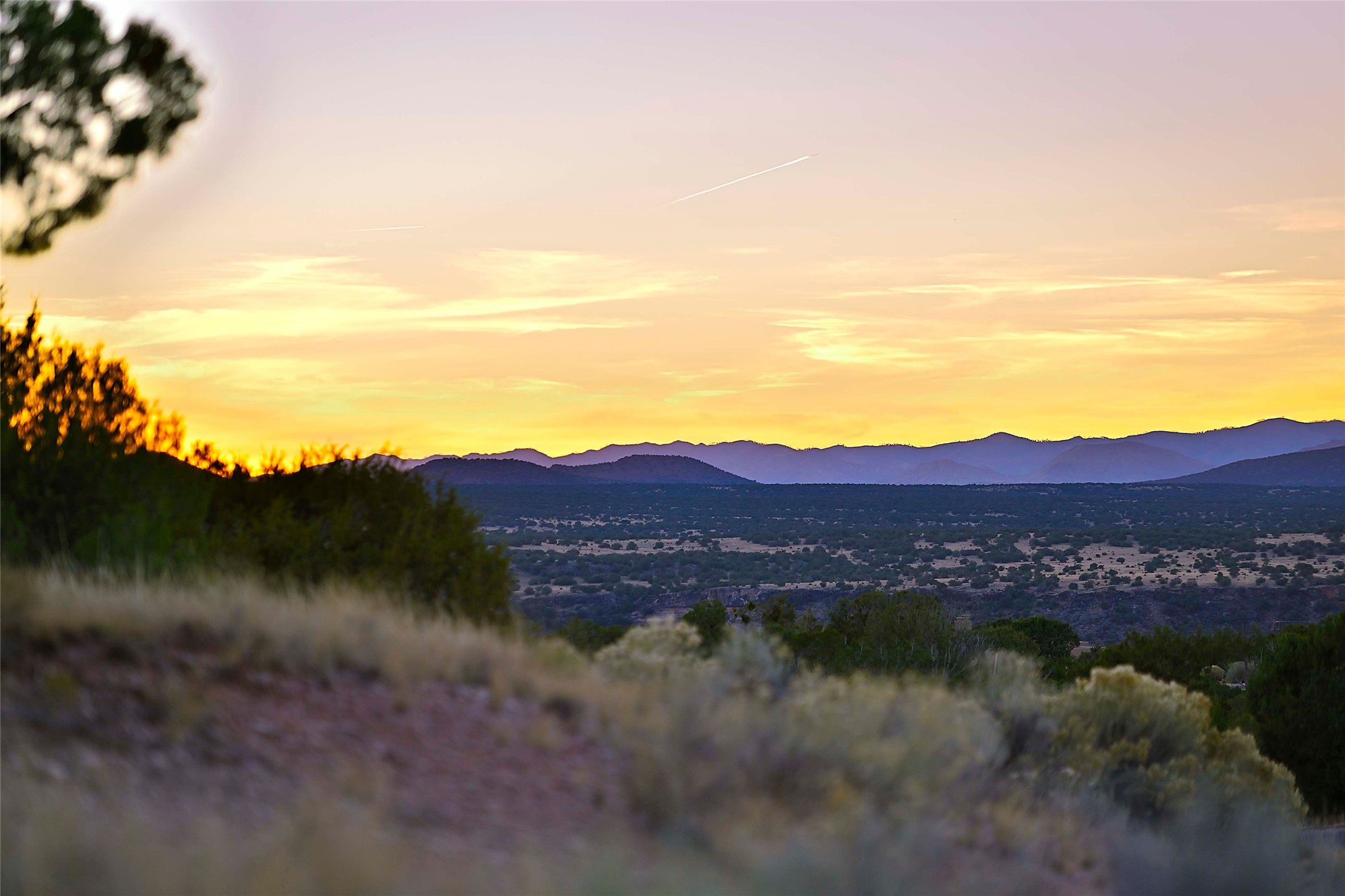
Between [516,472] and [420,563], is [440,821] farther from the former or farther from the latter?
A: [516,472]

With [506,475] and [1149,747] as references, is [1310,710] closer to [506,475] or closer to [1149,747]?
[1149,747]

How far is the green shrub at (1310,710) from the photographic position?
75.8 feet

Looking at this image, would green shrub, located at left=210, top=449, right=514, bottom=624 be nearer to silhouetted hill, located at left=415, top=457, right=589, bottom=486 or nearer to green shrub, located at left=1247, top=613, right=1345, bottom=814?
green shrub, located at left=1247, top=613, right=1345, bottom=814

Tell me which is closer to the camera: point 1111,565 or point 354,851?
point 354,851

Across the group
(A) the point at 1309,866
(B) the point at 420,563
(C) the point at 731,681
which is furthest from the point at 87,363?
(A) the point at 1309,866

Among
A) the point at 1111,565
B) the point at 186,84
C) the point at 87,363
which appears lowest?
the point at 1111,565

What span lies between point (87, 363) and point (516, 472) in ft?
585

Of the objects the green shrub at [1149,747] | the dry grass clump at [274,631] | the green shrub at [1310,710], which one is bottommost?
the green shrub at [1310,710]

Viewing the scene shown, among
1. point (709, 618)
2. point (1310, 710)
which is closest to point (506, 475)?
point (709, 618)

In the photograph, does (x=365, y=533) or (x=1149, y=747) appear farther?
(x=365, y=533)

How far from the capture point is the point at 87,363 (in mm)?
14734

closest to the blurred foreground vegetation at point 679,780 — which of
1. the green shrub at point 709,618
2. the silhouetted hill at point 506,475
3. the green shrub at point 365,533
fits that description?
the green shrub at point 365,533

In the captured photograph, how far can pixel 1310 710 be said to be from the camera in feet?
77.9

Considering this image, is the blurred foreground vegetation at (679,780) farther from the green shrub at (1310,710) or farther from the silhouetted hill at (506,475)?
the silhouetted hill at (506,475)
